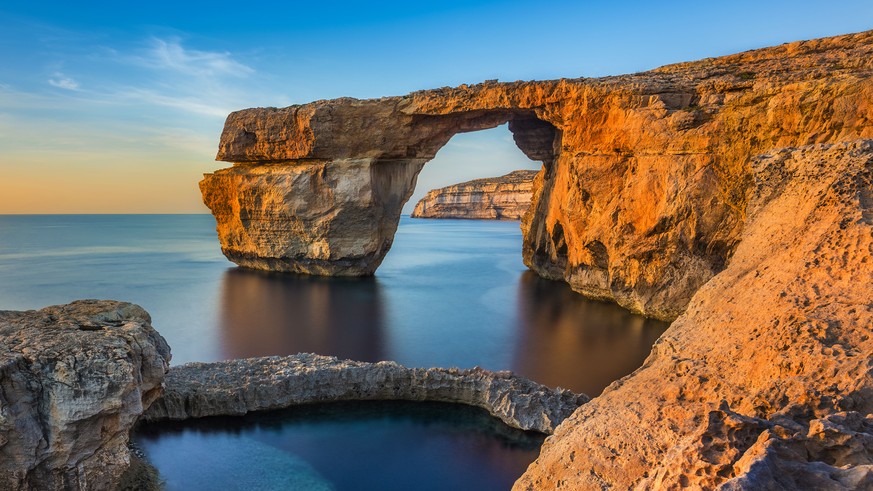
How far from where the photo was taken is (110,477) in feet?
18.2

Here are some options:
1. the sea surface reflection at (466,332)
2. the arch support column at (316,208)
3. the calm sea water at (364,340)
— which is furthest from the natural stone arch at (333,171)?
the sea surface reflection at (466,332)

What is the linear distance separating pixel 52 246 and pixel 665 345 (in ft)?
166

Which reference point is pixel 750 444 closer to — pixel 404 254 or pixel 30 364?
pixel 30 364

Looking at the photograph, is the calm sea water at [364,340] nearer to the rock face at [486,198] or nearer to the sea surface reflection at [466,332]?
the sea surface reflection at [466,332]

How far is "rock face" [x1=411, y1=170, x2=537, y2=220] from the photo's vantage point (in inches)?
3236

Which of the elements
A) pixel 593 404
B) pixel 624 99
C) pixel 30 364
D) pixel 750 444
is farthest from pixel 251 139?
pixel 750 444

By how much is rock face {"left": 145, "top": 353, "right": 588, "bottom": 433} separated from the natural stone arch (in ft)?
41.0

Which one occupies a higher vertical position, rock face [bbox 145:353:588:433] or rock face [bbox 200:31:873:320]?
rock face [bbox 200:31:873:320]

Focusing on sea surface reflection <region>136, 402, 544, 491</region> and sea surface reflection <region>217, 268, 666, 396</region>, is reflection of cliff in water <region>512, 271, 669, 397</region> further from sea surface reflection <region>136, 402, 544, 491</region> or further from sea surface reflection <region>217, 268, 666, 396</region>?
sea surface reflection <region>136, 402, 544, 491</region>

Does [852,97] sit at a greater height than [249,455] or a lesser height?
greater

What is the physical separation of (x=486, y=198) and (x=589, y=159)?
76.2 m

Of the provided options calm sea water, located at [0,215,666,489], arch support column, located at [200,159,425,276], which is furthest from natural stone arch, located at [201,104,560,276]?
calm sea water, located at [0,215,666,489]

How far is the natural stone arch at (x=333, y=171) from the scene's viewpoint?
21172 mm

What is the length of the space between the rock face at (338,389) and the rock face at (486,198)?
2540 inches
